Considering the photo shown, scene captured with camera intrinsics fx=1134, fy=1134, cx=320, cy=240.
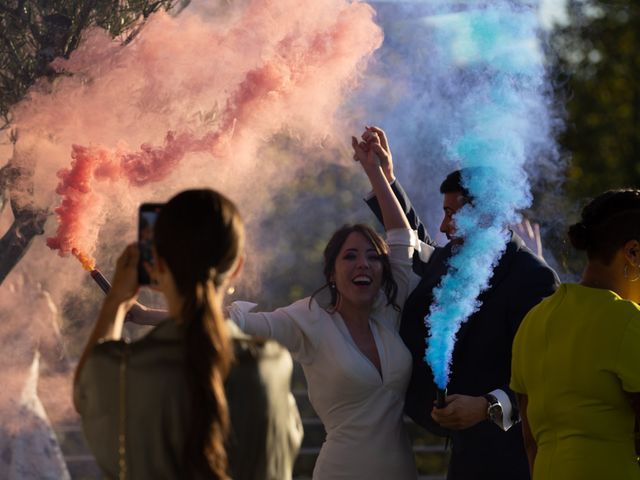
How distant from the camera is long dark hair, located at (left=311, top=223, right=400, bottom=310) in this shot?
4.20 m

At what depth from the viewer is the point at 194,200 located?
7.52 feet

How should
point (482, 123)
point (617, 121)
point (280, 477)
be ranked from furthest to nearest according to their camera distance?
point (617, 121)
point (482, 123)
point (280, 477)

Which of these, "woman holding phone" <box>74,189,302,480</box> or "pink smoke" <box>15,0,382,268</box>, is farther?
"pink smoke" <box>15,0,382,268</box>

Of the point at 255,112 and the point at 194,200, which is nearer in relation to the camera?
the point at 194,200

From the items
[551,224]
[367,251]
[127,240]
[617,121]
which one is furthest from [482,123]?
[617,121]

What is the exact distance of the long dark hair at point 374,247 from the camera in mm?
4195

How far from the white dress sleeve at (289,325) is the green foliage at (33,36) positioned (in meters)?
1.71

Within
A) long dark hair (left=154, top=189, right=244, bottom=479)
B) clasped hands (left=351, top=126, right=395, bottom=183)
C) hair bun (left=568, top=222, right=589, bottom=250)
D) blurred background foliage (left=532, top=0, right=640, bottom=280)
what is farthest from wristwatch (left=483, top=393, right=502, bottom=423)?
blurred background foliage (left=532, top=0, right=640, bottom=280)

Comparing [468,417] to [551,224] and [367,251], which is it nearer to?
[367,251]

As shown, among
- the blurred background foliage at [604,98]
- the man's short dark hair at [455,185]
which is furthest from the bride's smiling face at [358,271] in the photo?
the blurred background foliage at [604,98]

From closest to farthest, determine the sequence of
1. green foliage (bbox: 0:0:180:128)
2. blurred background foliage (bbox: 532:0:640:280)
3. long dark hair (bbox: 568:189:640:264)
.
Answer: long dark hair (bbox: 568:189:640:264) < green foliage (bbox: 0:0:180:128) < blurred background foliage (bbox: 532:0:640:280)

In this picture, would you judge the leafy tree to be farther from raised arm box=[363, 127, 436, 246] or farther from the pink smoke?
raised arm box=[363, 127, 436, 246]

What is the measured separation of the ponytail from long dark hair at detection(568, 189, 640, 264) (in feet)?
4.14

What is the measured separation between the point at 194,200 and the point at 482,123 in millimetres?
2473
